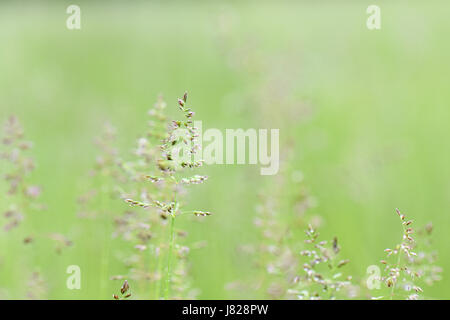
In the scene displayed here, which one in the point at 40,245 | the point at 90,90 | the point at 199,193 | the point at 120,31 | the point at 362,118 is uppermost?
the point at 120,31

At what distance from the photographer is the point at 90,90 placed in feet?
22.7

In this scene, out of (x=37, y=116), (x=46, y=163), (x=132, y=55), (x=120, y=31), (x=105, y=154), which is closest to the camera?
(x=105, y=154)

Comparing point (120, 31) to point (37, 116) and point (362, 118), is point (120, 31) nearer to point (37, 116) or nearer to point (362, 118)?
point (37, 116)

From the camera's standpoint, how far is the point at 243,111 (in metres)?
3.88

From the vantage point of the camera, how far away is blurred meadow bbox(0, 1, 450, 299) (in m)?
3.34

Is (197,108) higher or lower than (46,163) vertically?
higher

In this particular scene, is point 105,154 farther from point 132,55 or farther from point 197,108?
point 132,55

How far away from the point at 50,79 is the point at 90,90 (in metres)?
0.64

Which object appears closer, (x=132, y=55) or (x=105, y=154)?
(x=105, y=154)

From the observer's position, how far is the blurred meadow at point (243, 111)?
11.0ft

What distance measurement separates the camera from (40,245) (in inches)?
147

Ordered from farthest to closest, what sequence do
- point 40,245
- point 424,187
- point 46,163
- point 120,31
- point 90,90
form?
1. point 120,31
2. point 90,90
3. point 46,163
4. point 424,187
5. point 40,245

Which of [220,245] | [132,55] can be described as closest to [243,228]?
[220,245]

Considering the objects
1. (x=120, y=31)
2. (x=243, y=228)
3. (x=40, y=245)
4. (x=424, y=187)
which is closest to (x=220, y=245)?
A: (x=243, y=228)
